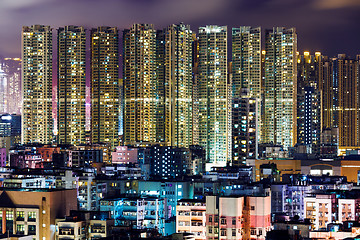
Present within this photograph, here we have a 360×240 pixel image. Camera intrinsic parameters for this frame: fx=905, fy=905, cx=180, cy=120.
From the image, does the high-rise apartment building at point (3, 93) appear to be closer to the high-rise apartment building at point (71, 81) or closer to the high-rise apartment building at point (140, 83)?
the high-rise apartment building at point (71, 81)

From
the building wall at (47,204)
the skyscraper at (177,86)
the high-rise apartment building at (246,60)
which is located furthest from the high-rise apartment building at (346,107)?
the building wall at (47,204)

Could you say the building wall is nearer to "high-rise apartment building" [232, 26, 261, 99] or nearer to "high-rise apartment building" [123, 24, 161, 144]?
"high-rise apartment building" [123, 24, 161, 144]

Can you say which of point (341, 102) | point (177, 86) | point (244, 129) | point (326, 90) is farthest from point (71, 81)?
point (341, 102)

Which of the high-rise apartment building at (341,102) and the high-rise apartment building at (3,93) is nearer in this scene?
the high-rise apartment building at (341,102)

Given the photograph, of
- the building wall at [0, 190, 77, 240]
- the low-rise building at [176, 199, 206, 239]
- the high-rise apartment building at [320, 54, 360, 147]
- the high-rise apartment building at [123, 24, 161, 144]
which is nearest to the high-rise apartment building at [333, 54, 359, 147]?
the high-rise apartment building at [320, 54, 360, 147]

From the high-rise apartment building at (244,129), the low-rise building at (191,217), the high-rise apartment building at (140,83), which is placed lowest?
the low-rise building at (191,217)

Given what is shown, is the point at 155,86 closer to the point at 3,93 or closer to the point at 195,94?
the point at 195,94

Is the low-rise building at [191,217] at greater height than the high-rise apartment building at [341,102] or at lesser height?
lesser
